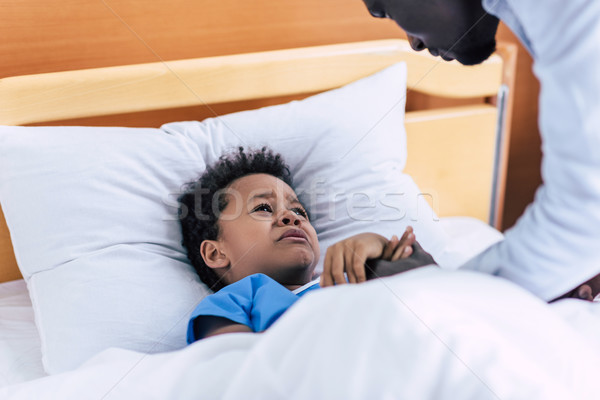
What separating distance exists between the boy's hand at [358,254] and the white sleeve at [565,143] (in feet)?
0.56

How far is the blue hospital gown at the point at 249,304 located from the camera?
34.5 inches

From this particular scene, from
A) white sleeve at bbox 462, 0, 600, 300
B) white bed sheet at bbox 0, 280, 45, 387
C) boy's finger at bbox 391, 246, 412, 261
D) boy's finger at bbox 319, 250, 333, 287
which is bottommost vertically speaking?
white bed sheet at bbox 0, 280, 45, 387

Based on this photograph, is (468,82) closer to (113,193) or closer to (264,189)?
(264,189)

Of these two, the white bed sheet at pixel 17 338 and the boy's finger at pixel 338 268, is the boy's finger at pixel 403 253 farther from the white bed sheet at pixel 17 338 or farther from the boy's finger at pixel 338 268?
the white bed sheet at pixel 17 338

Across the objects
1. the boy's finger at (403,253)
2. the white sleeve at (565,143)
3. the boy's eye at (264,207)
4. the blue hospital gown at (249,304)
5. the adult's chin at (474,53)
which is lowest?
the blue hospital gown at (249,304)

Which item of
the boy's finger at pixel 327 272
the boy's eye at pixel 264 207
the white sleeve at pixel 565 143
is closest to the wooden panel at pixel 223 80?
the boy's eye at pixel 264 207

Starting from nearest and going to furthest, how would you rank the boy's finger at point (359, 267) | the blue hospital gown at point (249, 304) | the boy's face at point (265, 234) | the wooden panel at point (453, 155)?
the boy's finger at point (359, 267) < the blue hospital gown at point (249, 304) < the boy's face at point (265, 234) < the wooden panel at point (453, 155)

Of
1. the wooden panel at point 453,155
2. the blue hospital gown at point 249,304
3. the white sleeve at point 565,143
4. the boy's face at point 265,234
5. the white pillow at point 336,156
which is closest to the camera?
the white sleeve at point 565,143

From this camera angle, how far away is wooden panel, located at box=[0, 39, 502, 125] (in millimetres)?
1101

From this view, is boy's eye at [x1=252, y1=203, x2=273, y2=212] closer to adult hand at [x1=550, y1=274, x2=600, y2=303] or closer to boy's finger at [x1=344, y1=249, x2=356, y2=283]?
boy's finger at [x1=344, y1=249, x2=356, y2=283]

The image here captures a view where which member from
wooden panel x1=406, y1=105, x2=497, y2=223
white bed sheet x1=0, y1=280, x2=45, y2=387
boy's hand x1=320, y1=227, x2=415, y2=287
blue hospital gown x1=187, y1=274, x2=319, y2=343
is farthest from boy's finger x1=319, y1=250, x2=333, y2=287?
wooden panel x1=406, y1=105, x2=497, y2=223

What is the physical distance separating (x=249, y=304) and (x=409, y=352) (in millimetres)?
420

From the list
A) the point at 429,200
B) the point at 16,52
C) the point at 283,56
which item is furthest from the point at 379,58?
the point at 16,52

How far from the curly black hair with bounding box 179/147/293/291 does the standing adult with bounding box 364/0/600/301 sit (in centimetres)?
52
